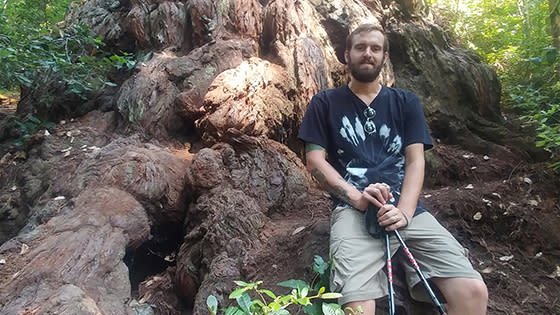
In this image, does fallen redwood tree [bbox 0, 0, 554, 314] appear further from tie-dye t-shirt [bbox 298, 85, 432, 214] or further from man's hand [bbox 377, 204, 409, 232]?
tie-dye t-shirt [bbox 298, 85, 432, 214]

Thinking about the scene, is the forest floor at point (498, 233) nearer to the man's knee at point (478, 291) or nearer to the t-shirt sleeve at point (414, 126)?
the man's knee at point (478, 291)

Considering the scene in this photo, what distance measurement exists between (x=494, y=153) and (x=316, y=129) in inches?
145

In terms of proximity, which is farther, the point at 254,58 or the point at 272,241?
the point at 254,58

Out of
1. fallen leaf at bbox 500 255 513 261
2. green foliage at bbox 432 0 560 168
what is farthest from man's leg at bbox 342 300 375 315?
green foliage at bbox 432 0 560 168

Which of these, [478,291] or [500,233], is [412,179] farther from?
[500,233]

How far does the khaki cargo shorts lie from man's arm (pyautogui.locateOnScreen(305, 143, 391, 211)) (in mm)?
99

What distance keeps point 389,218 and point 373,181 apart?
451 mm

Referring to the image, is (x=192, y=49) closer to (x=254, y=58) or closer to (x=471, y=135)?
(x=254, y=58)

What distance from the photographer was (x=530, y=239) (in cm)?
369

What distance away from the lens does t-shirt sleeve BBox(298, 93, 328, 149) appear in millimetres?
2857

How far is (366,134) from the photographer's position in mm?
2887

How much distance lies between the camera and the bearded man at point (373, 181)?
228 centimetres

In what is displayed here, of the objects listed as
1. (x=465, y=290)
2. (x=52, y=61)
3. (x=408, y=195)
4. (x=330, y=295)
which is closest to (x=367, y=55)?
(x=408, y=195)

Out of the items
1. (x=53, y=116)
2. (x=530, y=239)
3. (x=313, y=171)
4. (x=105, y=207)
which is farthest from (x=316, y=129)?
(x=53, y=116)
